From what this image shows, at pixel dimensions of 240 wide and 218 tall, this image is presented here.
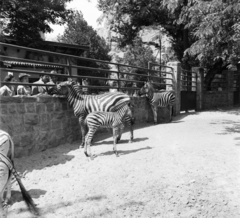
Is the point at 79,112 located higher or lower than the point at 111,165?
higher

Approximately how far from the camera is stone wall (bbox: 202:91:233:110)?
15242 millimetres

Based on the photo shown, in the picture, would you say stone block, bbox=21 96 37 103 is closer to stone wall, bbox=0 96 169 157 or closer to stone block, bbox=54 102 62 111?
stone wall, bbox=0 96 169 157

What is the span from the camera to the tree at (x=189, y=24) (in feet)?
21.2

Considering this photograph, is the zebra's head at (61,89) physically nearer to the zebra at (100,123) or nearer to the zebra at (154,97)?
the zebra at (100,123)

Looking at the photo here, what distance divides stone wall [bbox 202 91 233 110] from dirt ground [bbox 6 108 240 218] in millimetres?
9161

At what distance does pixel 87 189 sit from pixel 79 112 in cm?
Result: 269

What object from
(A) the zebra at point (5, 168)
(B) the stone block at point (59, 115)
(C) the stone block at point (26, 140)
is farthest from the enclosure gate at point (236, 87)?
(A) the zebra at point (5, 168)

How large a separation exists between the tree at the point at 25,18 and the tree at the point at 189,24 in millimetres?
3234

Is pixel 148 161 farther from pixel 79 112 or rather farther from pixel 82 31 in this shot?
pixel 82 31

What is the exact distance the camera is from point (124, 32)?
17.2 metres

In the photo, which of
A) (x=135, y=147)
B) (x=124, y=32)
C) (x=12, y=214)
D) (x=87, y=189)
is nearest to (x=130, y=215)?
(x=87, y=189)

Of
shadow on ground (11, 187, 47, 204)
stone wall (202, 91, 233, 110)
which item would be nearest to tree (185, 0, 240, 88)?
shadow on ground (11, 187, 47, 204)

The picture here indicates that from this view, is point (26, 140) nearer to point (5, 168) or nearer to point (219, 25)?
point (5, 168)

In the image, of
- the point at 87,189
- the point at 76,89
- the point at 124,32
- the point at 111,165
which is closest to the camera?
the point at 87,189
